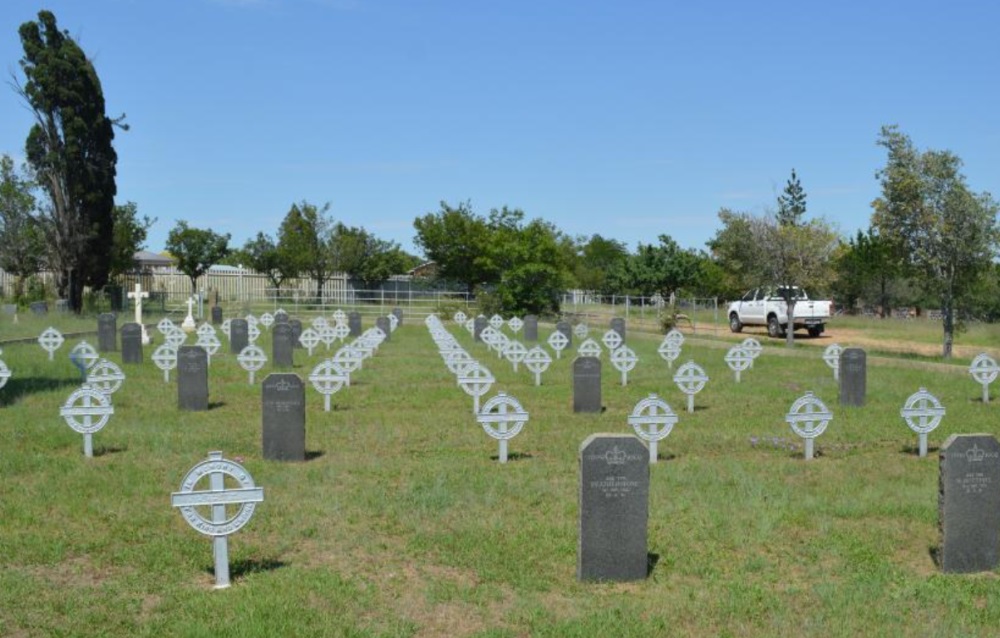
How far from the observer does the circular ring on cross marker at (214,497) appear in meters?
6.93

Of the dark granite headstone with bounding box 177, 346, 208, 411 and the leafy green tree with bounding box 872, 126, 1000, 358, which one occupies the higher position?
the leafy green tree with bounding box 872, 126, 1000, 358

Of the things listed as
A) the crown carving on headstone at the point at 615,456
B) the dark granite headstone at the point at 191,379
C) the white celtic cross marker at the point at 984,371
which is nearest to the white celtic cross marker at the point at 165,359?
the dark granite headstone at the point at 191,379

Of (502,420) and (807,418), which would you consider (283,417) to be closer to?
(502,420)

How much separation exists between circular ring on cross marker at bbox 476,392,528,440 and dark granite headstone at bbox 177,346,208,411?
6.35m

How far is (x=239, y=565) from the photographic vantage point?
24.5ft

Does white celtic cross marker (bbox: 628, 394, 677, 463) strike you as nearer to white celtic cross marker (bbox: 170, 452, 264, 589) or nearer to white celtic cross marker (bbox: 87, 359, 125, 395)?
white celtic cross marker (bbox: 170, 452, 264, 589)

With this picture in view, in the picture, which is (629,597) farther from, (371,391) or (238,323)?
(238,323)

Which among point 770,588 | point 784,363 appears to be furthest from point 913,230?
point 770,588

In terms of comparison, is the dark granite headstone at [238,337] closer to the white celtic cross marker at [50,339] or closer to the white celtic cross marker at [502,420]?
the white celtic cross marker at [50,339]

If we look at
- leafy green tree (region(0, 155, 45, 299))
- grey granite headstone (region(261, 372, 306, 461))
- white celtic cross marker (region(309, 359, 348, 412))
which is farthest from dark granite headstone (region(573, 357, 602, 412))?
leafy green tree (region(0, 155, 45, 299))

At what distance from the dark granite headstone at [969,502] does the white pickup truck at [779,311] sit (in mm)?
28488

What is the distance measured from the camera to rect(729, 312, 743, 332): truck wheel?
4128 cm

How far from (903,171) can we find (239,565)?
22.6 m

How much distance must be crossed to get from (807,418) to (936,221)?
51.4 ft
